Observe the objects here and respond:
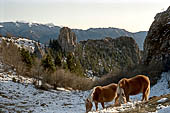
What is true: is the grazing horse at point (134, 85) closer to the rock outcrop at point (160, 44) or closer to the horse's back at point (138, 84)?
the horse's back at point (138, 84)

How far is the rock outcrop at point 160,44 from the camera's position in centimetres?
2981

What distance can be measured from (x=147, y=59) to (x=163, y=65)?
25.3ft

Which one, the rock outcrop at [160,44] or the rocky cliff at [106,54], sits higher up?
the rock outcrop at [160,44]

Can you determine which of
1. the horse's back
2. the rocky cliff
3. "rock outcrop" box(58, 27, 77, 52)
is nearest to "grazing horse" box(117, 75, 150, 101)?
the horse's back

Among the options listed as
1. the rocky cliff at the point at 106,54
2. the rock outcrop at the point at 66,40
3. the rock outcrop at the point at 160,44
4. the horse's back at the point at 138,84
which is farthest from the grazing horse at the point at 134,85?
the rock outcrop at the point at 66,40

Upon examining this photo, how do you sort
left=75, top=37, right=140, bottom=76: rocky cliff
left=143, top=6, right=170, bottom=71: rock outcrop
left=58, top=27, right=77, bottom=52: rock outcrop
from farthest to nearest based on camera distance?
left=58, top=27, right=77, bottom=52: rock outcrop
left=75, top=37, right=140, bottom=76: rocky cliff
left=143, top=6, right=170, bottom=71: rock outcrop

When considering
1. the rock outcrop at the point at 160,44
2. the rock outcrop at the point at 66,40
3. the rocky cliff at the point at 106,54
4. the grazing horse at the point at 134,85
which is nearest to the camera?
the grazing horse at the point at 134,85

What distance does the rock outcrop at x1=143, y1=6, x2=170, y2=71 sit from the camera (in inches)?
1174

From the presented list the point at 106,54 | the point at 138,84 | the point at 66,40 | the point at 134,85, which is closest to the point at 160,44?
the point at 138,84

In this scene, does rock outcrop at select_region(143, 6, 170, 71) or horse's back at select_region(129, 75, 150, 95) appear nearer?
horse's back at select_region(129, 75, 150, 95)

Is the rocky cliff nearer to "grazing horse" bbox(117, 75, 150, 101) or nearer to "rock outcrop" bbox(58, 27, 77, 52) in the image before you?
"rock outcrop" bbox(58, 27, 77, 52)

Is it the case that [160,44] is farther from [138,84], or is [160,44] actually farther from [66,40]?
[66,40]

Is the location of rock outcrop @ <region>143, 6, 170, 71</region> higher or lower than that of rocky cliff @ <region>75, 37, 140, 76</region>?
higher

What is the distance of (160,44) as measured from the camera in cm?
3219
